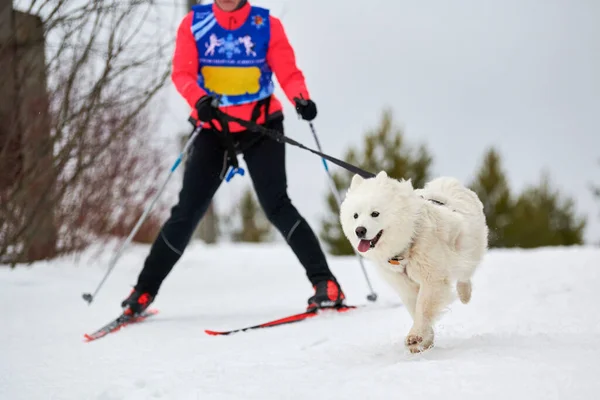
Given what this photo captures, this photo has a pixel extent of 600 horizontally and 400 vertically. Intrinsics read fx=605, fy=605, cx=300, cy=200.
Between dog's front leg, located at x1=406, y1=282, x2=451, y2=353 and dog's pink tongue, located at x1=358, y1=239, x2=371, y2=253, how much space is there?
0.31 meters

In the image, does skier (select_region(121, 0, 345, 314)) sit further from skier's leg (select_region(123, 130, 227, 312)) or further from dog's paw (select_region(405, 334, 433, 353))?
dog's paw (select_region(405, 334, 433, 353))

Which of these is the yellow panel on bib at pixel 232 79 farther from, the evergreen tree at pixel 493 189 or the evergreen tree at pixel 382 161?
the evergreen tree at pixel 493 189

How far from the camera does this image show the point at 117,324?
3.77 meters

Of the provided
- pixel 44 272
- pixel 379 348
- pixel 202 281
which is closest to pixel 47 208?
pixel 44 272

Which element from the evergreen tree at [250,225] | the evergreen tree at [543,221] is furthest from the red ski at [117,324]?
the evergreen tree at [250,225]

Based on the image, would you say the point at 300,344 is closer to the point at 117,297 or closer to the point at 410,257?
the point at 410,257

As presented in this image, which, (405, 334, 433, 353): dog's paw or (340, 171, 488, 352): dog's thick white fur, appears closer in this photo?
(405, 334, 433, 353): dog's paw

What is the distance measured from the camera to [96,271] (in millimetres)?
6973

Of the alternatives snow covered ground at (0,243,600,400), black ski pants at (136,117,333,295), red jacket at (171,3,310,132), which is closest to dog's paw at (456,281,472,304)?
snow covered ground at (0,243,600,400)

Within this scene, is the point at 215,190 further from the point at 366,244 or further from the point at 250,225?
the point at 250,225

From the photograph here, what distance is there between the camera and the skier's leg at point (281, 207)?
12.9 feet

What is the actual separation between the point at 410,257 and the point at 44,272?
439 cm

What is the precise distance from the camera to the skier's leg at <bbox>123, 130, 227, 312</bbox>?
3.93 m

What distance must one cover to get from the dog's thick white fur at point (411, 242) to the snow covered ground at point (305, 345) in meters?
0.22
